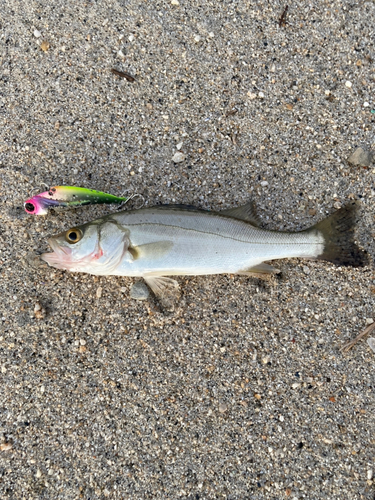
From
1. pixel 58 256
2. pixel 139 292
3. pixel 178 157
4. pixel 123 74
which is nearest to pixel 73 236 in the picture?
pixel 58 256

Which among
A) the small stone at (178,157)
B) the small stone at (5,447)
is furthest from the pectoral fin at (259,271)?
the small stone at (5,447)

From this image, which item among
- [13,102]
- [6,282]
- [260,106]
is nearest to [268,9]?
[260,106]

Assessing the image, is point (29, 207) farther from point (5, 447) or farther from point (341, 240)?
point (341, 240)

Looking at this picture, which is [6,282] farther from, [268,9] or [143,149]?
[268,9]

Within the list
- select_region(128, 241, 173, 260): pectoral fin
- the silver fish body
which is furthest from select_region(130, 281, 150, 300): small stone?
select_region(128, 241, 173, 260): pectoral fin

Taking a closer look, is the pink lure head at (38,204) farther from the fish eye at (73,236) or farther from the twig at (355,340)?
the twig at (355,340)
